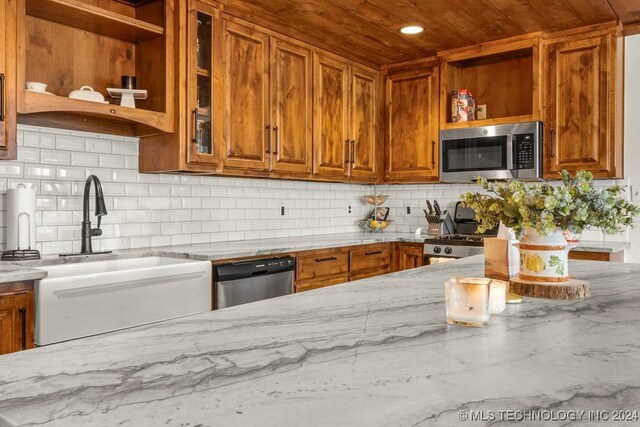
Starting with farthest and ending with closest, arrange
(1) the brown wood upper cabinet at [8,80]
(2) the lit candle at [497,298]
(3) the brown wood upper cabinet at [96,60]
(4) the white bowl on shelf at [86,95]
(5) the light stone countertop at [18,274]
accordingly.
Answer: (4) the white bowl on shelf at [86,95] < (3) the brown wood upper cabinet at [96,60] < (1) the brown wood upper cabinet at [8,80] < (5) the light stone countertop at [18,274] < (2) the lit candle at [497,298]

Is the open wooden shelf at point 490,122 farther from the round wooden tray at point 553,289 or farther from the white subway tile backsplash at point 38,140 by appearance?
the white subway tile backsplash at point 38,140

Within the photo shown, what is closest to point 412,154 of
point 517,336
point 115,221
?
point 115,221

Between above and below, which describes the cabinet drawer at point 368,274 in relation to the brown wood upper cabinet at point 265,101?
below

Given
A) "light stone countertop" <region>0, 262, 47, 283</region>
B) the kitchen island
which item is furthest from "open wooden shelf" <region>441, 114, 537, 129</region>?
"light stone countertop" <region>0, 262, 47, 283</region>

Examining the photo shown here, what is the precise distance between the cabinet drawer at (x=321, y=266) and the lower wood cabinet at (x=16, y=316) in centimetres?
166

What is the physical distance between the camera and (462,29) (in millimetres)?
3697

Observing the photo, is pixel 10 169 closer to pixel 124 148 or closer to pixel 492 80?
pixel 124 148

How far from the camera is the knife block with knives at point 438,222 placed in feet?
14.3

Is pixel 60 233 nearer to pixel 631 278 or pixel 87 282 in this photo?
pixel 87 282

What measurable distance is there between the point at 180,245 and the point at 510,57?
3.06m

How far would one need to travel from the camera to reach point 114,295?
231 centimetres

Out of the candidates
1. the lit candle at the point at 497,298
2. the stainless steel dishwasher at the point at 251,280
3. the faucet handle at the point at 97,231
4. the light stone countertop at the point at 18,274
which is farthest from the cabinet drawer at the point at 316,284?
the lit candle at the point at 497,298

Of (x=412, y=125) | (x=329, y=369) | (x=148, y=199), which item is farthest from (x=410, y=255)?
(x=329, y=369)

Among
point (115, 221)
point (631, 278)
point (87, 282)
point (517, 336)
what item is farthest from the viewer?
point (115, 221)
